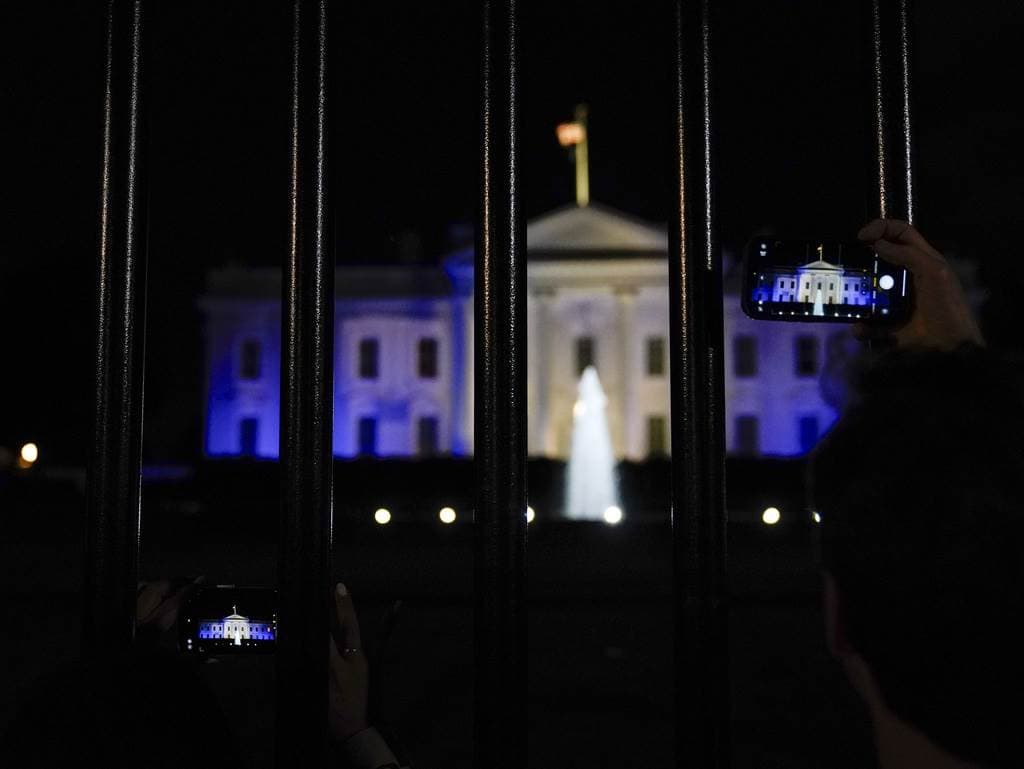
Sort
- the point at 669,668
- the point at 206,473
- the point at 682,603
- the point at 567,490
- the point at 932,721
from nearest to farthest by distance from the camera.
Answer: the point at 932,721, the point at 682,603, the point at 669,668, the point at 206,473, the point at 567,490

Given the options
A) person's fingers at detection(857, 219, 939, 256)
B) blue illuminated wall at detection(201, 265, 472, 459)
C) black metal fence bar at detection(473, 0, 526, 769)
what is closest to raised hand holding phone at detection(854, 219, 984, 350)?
person's fingers at detection(857, 219, 939, 256)

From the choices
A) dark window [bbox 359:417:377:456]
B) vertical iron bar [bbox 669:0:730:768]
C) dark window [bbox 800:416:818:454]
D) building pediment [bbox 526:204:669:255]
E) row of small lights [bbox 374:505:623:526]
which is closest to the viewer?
vertical iron bar [bbox 669:0:730:768]

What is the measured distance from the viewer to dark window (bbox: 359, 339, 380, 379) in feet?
169

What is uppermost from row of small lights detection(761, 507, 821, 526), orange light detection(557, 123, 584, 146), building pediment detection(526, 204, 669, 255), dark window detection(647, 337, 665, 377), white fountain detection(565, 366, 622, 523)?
orange light detection(557, 123, 584, 146)

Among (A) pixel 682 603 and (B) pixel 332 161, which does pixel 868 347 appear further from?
(B) pixel 332 161

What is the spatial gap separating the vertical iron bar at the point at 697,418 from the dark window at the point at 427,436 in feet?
166

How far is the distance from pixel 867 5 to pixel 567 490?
99.7 ft

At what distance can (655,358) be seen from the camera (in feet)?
164

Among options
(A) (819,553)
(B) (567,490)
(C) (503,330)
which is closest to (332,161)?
(C) (503,330)

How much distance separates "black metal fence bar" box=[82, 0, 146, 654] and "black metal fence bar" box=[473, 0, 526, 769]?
0.63 metres

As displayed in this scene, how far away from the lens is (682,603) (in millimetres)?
1731

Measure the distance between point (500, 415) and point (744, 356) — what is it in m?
51.0

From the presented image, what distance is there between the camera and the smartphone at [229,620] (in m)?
1.88

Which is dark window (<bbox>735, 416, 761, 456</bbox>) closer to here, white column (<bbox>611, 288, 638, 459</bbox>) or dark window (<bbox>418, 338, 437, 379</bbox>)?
white column (<bbox>611, 288, 638, 459</bbox>)
